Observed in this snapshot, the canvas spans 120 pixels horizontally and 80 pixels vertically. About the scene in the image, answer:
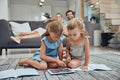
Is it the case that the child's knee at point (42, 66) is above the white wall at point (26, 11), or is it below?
below

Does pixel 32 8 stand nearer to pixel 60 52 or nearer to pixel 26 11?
pixel 26 11

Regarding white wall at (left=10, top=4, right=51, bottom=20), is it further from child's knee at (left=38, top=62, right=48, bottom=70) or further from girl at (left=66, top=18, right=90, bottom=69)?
child's knee at (left=38, top=62, right=48, bottom=70)

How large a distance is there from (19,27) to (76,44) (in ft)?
7.13

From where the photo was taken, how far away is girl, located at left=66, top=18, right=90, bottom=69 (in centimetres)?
198

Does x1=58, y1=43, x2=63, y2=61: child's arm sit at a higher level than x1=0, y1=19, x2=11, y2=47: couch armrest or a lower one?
lower

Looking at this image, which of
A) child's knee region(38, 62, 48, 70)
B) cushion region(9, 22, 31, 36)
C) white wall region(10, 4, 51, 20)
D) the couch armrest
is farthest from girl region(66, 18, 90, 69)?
white wall region(10, 4, 51, 20)

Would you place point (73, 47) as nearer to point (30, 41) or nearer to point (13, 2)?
point (30, 41)

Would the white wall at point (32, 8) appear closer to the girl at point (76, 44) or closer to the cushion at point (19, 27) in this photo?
the cushion at point (19, 27)

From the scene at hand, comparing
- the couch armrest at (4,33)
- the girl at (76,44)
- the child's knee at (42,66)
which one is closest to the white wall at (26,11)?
the couch armrest at (4,33)

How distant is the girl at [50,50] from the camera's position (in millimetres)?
2000

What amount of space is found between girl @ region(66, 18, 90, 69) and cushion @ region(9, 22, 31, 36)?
2007 millimetres

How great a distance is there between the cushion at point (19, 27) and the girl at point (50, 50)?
1.86 meters

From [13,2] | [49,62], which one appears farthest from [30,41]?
[13,2]

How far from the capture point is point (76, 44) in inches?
84.0
